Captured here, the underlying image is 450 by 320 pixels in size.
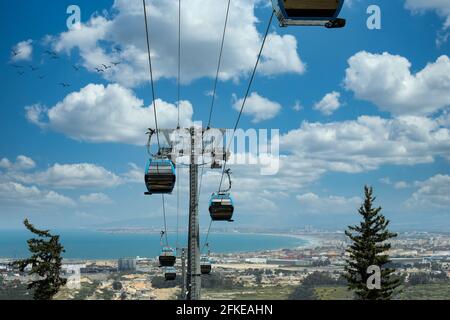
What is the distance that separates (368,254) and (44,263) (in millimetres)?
27168

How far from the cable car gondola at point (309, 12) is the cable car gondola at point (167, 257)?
37177 mm

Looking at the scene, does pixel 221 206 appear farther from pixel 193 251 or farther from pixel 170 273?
pixel 170 273

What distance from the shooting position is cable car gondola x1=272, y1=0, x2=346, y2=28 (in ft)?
19.5

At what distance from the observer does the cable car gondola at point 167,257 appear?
41938mm

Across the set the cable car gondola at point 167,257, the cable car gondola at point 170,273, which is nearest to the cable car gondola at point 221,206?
the cable car gondola at point 167,257

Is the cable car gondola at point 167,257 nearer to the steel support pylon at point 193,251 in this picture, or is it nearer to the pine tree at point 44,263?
the pine tree at point 44,263

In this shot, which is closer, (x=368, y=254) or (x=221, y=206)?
(x=221, y=206)

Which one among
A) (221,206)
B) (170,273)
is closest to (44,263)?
(170,273)

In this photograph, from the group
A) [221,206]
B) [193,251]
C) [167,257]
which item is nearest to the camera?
[193,251]

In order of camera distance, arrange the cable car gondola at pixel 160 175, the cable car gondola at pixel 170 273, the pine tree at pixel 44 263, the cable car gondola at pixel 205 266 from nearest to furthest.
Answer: the cable car gondola at pixel 160 175 → the cable car gondola at pixel 205 266 → the pine tree at pixel 44 263 → the cable car gondola at pixel 170 273

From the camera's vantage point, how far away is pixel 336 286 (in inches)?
6496

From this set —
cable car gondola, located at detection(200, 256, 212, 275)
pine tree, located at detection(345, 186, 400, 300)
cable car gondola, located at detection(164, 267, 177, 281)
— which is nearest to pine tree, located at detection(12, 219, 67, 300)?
cable car gondola, located at detection(164, 267, 177, 281)

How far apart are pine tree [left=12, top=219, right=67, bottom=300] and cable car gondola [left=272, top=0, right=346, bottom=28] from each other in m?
37.4

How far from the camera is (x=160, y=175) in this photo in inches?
930
